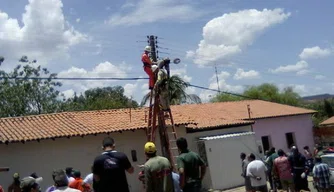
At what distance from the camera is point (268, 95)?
47156 millimetres

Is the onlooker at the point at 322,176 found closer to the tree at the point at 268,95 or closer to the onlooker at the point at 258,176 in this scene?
the onlooker at the point at 258,176

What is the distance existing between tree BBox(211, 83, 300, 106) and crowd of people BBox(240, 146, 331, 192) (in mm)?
32465

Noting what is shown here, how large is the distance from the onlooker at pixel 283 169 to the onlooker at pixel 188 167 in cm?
644

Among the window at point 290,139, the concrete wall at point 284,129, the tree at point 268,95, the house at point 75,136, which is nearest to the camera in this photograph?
the house at point 75,136

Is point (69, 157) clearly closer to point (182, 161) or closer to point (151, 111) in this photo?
point (151, 111)

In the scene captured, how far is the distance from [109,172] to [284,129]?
82.3 ft

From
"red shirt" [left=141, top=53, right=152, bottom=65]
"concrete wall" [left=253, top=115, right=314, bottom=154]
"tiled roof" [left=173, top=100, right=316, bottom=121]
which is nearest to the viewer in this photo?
"red shirt" [left=141, top=53, right=152, bottom=65]

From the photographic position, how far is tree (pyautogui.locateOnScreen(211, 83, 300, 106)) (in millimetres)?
46406

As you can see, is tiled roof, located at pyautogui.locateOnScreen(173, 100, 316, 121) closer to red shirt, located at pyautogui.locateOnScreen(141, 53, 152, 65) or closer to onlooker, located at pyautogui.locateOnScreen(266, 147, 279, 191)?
onlooker, located at pyautogui.locateOnScreen(266, 147, 279, 191)

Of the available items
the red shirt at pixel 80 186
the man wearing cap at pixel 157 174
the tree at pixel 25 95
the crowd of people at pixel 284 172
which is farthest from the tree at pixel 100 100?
the man wearing cap at pixel 157 174

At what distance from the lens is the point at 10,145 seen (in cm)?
1611

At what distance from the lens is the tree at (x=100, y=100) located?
133ft

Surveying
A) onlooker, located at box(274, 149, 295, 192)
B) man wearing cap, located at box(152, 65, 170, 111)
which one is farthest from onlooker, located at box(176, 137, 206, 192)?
man wearing cap, located at box(152, 65, 170, 111)

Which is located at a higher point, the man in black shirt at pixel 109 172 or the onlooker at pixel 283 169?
the man in black shirt at pixel 109 172
